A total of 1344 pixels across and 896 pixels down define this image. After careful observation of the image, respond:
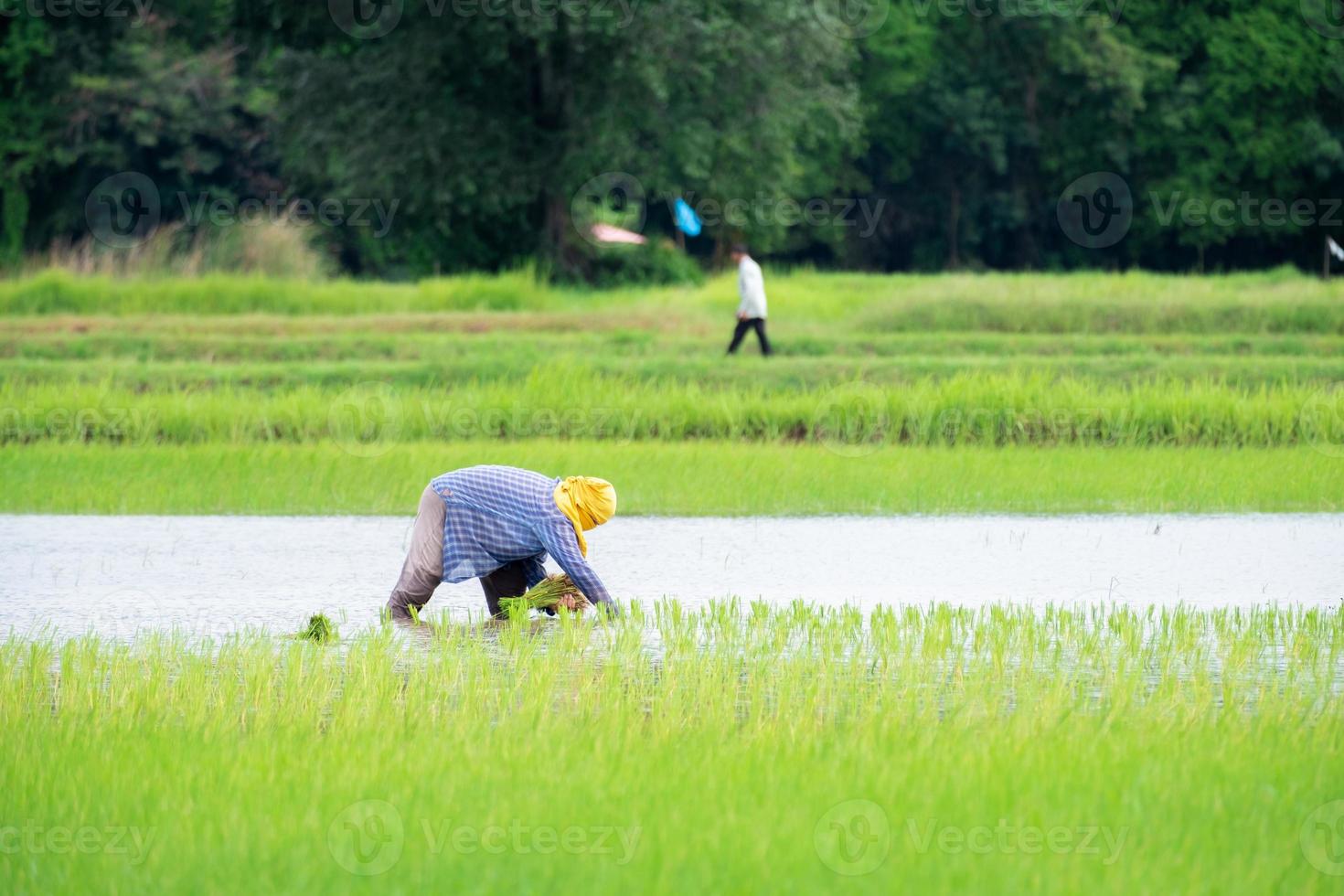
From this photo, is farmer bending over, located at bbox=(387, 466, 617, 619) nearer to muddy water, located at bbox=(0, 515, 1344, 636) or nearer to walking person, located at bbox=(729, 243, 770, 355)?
muddy water, located at bbox=(0, 515, 1344, 636)

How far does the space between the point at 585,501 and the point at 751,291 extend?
1219 cm

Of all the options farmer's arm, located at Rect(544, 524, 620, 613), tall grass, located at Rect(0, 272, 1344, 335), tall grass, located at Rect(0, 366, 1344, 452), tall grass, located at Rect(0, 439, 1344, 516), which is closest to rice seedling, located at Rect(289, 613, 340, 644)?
farmer's arm, located at Rect(544, 524, 620, 613)

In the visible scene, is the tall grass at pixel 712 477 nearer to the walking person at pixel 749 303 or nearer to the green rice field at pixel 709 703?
the green rice field at pixel 709 703

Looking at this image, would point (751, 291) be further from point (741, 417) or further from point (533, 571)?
point (533, 571)

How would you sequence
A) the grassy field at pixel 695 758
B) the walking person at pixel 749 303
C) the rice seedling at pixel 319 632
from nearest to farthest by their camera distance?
1. the grassy field at pixel 695 758
2. the rice seedling at pixel 319 632
3. the walking person at pixel 749 303

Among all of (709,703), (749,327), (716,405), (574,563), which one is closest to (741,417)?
(716,405)

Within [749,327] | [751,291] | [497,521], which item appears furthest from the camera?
[749,327]

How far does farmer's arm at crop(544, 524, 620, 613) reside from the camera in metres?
7.14

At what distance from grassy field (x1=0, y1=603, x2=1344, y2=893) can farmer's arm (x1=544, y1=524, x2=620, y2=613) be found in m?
0.19

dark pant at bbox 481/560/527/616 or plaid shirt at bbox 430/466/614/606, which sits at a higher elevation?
plaid shirt at bbox 430/466/614/606

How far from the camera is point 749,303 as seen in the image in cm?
1928

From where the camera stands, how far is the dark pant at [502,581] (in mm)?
7895

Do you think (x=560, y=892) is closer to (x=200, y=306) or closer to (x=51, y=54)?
(x=200, y=306)

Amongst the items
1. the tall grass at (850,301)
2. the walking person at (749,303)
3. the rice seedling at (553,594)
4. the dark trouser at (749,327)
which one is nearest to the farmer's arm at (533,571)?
the rice seedling at (553,594)
